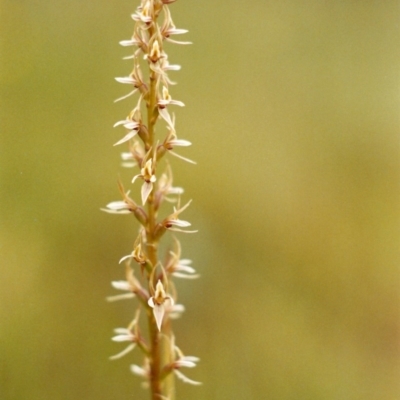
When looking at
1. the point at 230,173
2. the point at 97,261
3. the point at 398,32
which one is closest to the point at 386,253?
the point at 230,173

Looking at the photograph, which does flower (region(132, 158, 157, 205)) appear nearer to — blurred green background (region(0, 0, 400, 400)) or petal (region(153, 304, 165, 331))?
petal (region(153, 304, 165, 331))

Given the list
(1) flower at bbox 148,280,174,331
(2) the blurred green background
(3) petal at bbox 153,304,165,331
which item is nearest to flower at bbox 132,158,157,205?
(1) flower at bbox 148,280,174,331

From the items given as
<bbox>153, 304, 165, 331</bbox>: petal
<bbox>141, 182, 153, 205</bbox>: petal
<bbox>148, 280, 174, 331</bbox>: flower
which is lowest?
<bbox>153, 304, 165, 331</bbox>: petal

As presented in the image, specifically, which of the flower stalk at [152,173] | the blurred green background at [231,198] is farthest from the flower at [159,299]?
the blurred green background at [231,198]

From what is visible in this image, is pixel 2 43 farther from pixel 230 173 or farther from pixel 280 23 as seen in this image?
pixel 280 23

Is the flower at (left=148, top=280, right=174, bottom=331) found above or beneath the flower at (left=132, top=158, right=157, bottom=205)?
beneath

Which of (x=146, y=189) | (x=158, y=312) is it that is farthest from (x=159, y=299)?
(x=146, y=189)

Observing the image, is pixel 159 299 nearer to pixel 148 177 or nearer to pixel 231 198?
pixel 148 177

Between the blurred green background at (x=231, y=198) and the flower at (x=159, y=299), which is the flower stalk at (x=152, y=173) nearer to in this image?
the flower at (x=159, y=299)

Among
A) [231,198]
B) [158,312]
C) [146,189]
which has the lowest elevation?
[158,312]
